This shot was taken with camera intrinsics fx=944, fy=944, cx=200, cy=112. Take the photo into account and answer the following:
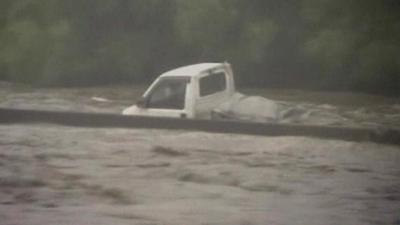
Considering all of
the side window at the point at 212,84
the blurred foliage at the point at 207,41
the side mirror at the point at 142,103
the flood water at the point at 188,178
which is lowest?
the flood water at the point at 188,178

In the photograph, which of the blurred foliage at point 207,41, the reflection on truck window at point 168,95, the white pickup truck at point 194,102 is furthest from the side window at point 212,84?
the blurred foliage at point 207,41

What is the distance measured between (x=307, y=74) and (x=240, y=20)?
176 cm

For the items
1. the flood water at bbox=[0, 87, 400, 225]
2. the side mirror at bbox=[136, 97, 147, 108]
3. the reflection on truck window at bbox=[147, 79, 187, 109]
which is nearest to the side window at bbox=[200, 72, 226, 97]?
the reflection on truck window at bbox=[147, 79, 187, 109]

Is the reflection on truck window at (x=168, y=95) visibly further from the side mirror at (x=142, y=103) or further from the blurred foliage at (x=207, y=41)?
the blurred foliage at (x=207, y=41)

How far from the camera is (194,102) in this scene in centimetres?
773

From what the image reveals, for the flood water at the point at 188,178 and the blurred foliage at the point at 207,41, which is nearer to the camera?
the flood water at the point at 188,178

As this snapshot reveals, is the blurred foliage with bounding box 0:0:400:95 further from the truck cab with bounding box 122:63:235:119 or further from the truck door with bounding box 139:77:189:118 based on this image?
the truck door with bounding box 139:77:189:118

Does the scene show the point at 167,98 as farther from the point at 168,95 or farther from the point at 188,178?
the point at 188,178

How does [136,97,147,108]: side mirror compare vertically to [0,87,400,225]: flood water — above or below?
above

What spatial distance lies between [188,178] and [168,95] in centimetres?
317

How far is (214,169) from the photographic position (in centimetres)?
500

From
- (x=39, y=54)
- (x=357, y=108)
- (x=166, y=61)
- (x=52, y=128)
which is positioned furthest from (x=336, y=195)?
(x=39, y=54)

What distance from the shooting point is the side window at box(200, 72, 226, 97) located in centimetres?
817

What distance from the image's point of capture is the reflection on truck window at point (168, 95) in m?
7.68
